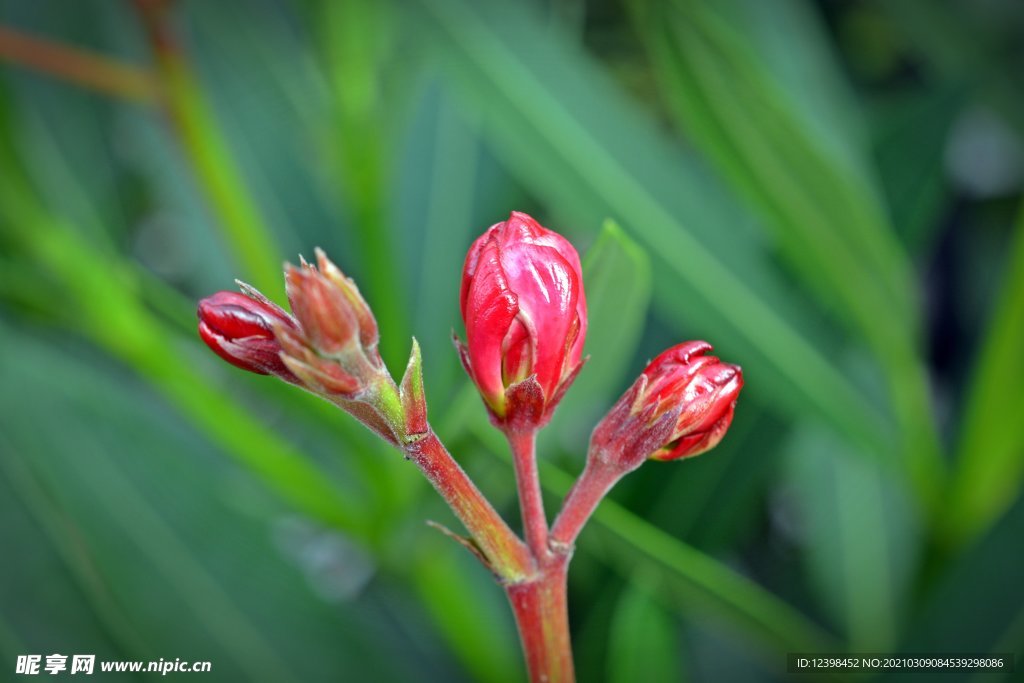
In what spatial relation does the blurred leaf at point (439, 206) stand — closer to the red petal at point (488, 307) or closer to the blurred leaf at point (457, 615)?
the blurred leaf at point (457, 615)

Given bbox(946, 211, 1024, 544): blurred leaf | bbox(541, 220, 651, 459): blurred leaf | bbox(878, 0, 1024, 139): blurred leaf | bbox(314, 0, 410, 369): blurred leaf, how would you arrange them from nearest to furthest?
bbox(541, 220, 651, 459): blurred leaf
bbox(946, 211, 1024, 544): blurred leaf
bbox(314, 0, 410, 369): blurred leaf
bbox(878, 0, 1024, 139): blurred leaf

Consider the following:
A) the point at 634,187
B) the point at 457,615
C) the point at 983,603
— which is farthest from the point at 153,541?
the point at 983,603

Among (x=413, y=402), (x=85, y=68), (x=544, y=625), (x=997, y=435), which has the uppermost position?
(x=85, y=68)

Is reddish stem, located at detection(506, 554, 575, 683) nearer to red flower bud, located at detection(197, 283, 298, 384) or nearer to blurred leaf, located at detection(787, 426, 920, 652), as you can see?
red flower bud, located at detection(197, 283, 298, 384)

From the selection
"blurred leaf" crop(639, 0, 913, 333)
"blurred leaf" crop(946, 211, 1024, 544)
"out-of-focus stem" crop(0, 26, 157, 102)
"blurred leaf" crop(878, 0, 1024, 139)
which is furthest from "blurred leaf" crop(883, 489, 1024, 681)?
"out-of-focus stem" crop(0, 26, 157, 102)

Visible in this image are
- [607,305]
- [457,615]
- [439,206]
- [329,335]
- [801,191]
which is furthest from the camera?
[439,206]

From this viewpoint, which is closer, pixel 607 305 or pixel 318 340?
pixel 318 340

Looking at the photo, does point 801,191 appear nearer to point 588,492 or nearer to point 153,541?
point 588,492
